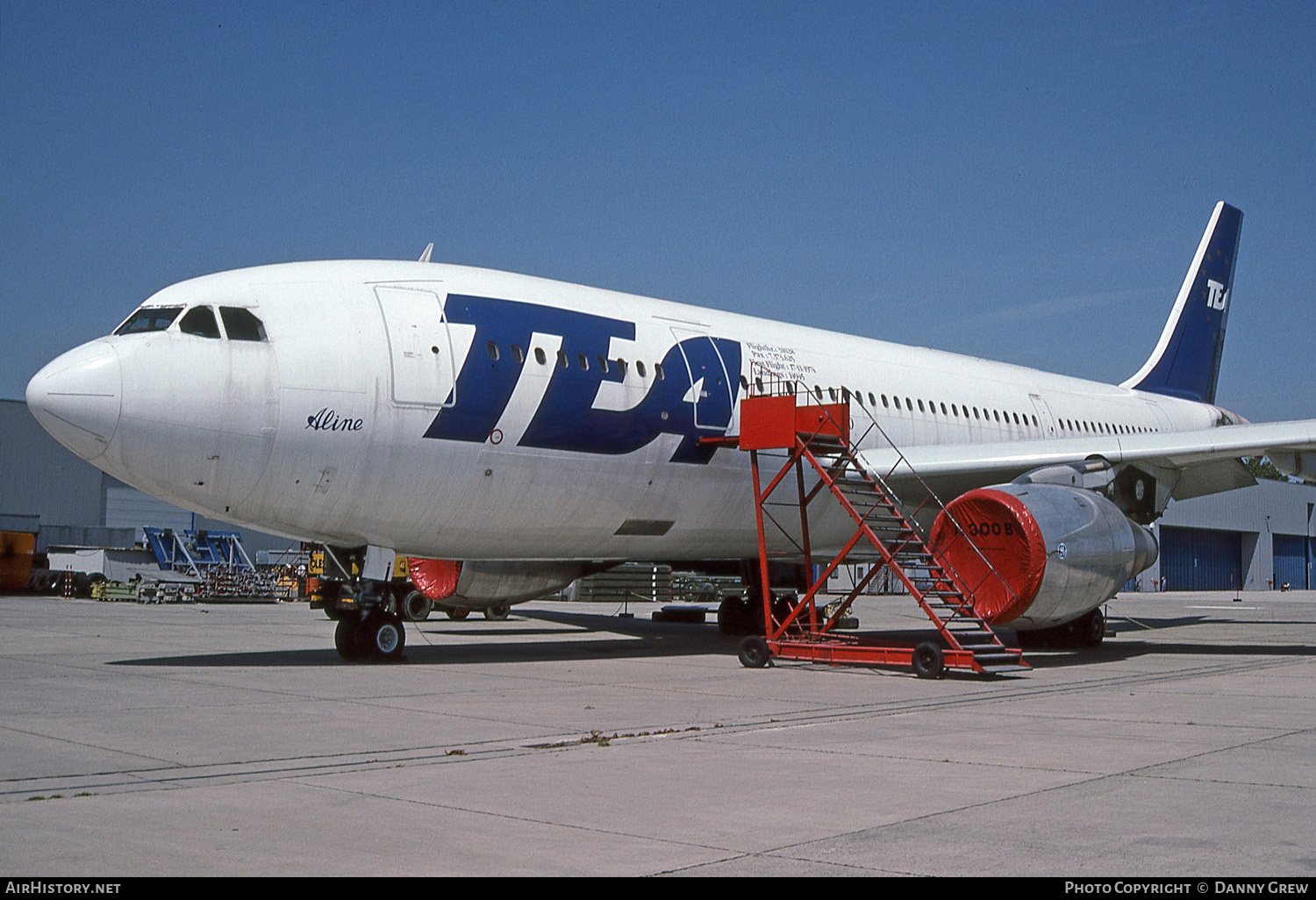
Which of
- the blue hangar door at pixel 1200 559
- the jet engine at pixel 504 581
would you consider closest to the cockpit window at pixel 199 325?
the jet engine at pixel 504 581

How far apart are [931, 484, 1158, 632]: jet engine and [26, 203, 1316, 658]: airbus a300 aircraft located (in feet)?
0.16

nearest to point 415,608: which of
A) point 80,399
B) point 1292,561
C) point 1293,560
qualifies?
point 80,399

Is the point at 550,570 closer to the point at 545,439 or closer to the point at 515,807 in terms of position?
the point at 545,439

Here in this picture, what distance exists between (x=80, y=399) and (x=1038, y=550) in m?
9.78

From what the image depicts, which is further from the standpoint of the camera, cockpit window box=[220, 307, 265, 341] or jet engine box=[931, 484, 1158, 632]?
jet engine box=[931, 484, 1158, 632]

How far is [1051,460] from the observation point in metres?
15.9

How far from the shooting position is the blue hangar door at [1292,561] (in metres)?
75.5

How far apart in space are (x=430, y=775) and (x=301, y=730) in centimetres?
199

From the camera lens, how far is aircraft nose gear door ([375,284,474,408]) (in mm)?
Result: 12188

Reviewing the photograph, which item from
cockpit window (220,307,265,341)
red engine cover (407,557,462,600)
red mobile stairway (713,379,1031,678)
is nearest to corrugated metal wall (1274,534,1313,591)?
Answer: red mobile stairway (713,379,1031,678)

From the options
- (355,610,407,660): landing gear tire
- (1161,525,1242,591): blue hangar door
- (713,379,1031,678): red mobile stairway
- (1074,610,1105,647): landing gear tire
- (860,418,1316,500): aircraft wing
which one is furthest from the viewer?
(1161,525,1242,591): blue hangar door

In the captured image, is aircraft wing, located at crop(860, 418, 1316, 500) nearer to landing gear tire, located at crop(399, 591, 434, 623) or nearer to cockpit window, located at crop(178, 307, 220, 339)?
cockpit window, located at crop(178, 307, 220, 339)

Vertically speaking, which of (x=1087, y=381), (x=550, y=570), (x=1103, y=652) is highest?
(x=1087, y=381)
